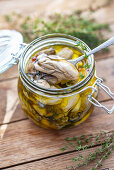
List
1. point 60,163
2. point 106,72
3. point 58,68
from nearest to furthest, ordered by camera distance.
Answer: point 58,68 → point 60,163 → point 106,72

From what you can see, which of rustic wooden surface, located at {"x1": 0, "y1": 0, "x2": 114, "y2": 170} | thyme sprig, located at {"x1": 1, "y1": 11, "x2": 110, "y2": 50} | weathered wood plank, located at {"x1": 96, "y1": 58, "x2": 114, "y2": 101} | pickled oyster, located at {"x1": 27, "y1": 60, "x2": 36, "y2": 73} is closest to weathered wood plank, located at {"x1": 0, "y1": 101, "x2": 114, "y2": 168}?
rustic wooden surface, located at {"x1": 0, "y1": 0, "x2": 114, "y2": 170}

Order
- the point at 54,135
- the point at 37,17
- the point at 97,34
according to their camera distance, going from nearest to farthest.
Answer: the point at 54,135 < the point at 97,34 < the point at 37,17

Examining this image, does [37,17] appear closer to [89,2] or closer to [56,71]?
[89,2]

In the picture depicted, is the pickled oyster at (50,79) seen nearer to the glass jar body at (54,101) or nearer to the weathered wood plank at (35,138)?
the glass jar body at (54,101)

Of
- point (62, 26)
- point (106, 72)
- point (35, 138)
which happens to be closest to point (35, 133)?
point (35, 138)

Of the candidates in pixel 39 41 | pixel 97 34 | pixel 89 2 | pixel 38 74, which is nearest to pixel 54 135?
pixel 38 74

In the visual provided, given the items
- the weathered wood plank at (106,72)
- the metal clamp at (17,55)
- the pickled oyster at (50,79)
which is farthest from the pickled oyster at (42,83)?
the weathered wood plank at (106,72)

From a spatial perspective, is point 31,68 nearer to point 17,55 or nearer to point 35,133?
point 17,55
